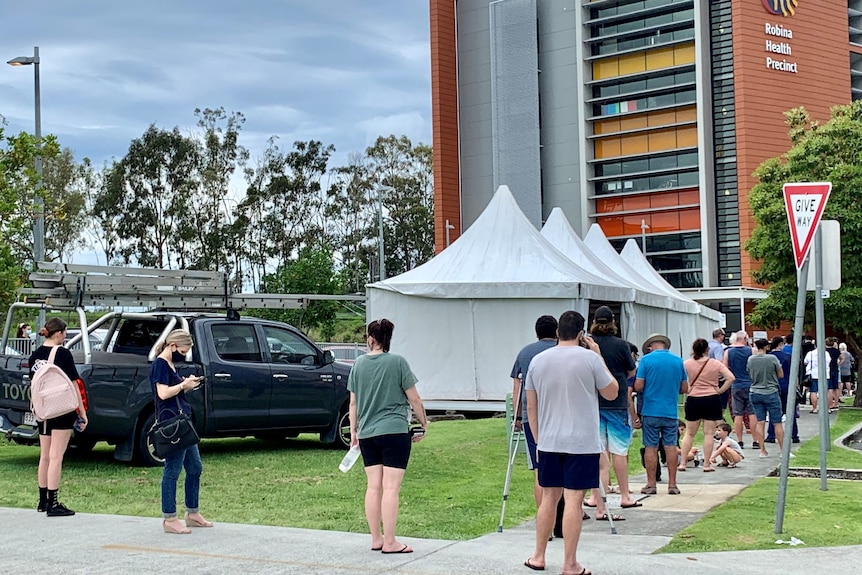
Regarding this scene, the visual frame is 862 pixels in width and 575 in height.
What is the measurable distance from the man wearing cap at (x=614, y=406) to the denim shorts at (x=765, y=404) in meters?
5.12

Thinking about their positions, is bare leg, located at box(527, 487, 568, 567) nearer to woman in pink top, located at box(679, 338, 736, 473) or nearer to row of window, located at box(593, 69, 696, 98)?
woman in pink top, located at box(679, 338, 736, 473)

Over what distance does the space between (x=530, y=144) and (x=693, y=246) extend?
50.6 ft

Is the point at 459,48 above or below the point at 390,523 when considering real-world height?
above

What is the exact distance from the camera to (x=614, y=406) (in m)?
9.34

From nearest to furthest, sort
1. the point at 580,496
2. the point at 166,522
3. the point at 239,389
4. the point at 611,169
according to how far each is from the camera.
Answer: the point at 580,496 → the point at 166,522 → the point at 239,389 → the point at 611,169

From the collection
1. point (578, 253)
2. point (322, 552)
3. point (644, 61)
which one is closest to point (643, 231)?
point (644, 61)

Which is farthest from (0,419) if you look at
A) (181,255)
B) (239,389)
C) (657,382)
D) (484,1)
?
(484,1)

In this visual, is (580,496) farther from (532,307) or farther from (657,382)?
(532,307)

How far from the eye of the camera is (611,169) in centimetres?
7975

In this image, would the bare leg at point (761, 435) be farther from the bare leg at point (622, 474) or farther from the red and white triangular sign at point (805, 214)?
the red and white triangular sign at point (805, 214)

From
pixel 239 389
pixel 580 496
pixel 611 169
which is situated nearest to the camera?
pixel 580 496

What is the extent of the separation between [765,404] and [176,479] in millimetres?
8726

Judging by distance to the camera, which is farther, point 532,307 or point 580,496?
point 532,307

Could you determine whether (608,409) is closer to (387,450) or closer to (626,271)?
(387,450)
